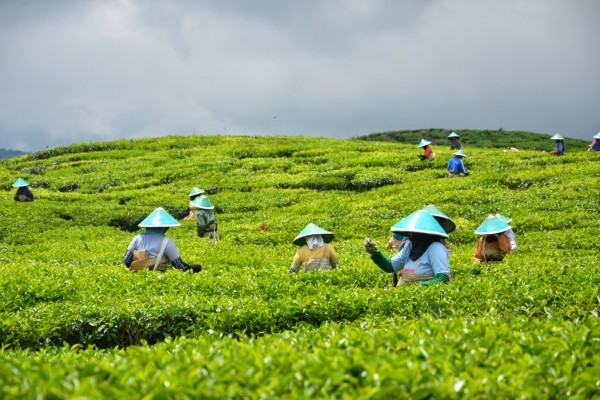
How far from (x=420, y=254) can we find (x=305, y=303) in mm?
2238

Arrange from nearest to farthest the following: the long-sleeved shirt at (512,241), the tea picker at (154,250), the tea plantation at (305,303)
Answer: the tea plantation at (305,303) < the tea picker at (154,250) < the long-sleeved shirt at (512,241)

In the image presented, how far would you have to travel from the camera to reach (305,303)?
9281 millimetres

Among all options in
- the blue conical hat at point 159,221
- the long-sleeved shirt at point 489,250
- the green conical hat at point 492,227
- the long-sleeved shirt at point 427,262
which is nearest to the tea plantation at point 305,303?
the long-sleeved shirt at point 427,262

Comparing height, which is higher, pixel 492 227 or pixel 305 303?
pixel 492 227

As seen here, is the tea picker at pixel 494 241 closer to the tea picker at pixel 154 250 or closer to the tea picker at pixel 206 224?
the tea picker at pixel 154 250

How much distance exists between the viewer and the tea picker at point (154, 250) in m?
12.4

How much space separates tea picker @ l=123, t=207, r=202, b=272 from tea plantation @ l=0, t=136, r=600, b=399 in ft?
2.15

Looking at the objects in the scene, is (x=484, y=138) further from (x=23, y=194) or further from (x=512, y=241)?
(x=512, y=241)

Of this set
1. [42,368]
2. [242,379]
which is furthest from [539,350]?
[42,368]

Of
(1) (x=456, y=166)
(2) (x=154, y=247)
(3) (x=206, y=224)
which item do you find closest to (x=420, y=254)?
(2) (x=154, y=247)

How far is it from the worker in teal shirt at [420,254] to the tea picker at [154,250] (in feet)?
14.4

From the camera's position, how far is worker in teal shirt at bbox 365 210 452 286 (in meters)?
9.80

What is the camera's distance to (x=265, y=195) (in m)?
29.8

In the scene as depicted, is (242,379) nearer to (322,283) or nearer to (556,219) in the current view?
(322,283)
